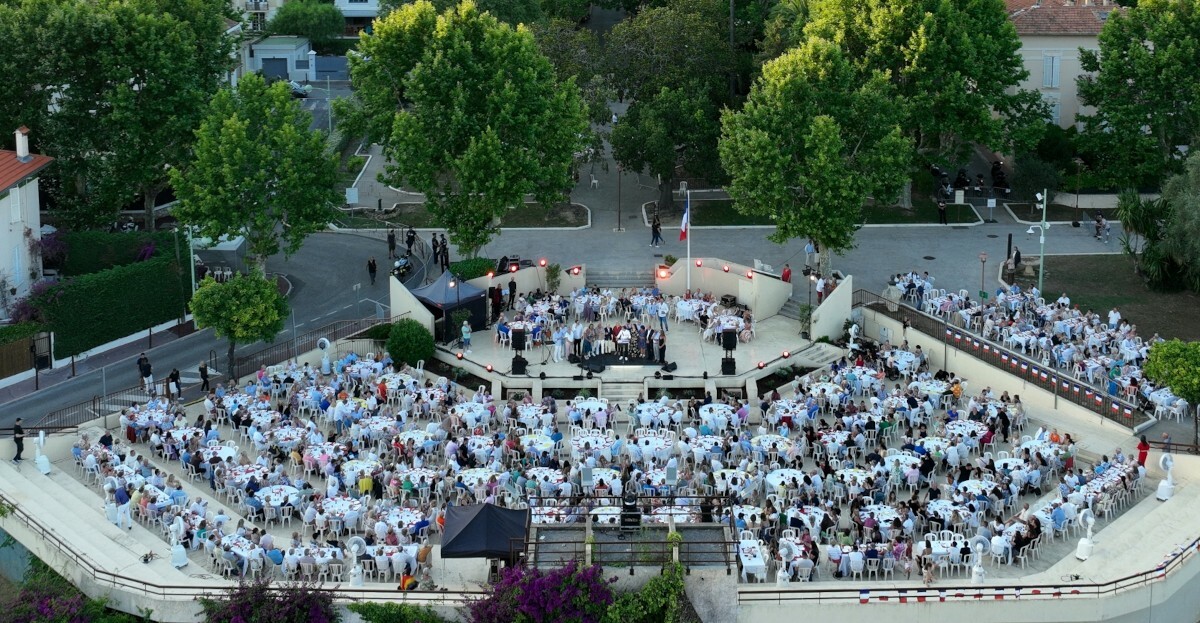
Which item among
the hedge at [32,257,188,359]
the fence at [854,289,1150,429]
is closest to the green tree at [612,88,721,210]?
the fence at [854,289,1150,429]

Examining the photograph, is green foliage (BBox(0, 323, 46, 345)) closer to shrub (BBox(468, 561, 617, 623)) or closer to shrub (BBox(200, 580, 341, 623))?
shrub (BBox(200, 580, 341, 623))

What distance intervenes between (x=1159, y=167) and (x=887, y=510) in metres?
34.0

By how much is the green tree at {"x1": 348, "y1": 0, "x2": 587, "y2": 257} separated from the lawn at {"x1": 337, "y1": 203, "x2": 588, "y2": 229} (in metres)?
7.76

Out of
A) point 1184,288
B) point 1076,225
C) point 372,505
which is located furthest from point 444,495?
point 1076,225

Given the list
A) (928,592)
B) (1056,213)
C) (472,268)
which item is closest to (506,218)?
(472,268)

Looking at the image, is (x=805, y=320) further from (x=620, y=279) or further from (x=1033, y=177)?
(x=1033, y=177)

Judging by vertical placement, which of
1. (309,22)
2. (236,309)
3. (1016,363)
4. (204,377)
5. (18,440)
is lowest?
(18,440)

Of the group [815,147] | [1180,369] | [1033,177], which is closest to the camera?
[1180,369]

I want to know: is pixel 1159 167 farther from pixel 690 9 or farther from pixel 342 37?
pixel 342 37

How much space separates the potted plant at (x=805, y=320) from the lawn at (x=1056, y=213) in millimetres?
17133

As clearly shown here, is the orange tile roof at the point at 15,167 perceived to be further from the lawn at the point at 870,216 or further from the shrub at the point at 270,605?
the lawn at the point at 870,216

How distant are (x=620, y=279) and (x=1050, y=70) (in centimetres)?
2608

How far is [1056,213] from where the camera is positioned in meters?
70.4

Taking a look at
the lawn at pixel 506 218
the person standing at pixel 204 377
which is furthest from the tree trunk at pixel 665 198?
the person standing at pixel 204 377
